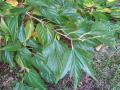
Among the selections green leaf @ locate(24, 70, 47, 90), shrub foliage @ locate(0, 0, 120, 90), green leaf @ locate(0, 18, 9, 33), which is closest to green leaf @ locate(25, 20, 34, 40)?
shrub foliage @ locate(0, 0, 120, 90)

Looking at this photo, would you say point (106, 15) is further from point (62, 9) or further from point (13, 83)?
point (13, 83)

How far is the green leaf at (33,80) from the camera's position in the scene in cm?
205

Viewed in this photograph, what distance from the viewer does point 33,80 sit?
6.75ft

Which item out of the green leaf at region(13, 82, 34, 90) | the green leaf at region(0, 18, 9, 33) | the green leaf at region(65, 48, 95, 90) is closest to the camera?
the green leaf at region(65, 48, 95, 90)

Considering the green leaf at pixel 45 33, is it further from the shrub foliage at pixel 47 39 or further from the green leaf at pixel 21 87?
the green leaf at pixel 21 87

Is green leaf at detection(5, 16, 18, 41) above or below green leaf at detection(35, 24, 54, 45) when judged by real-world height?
above

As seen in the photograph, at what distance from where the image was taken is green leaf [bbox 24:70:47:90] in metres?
2.05

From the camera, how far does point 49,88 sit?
218 cm

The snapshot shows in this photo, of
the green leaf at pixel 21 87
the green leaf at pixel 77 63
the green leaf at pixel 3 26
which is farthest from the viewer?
the green leaf at pixel 21 87

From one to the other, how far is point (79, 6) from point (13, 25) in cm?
64

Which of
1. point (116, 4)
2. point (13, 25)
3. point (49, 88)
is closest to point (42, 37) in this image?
point (13, 25)

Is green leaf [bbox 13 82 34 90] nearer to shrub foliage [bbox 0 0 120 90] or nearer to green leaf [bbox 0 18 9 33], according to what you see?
shrub foliage [bbox 0 0 120 90]

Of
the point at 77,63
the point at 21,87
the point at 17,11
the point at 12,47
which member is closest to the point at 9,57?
the point at 12,47

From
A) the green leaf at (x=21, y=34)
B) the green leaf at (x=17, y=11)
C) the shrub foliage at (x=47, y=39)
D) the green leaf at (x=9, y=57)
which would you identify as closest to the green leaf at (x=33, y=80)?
the shrub foliage at (x=47, y=39)
